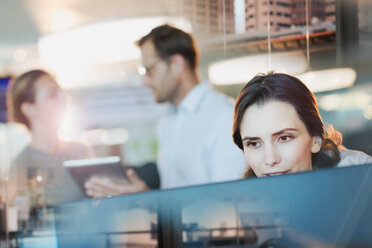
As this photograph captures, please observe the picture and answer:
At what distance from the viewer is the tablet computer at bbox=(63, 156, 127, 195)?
11.2 feet

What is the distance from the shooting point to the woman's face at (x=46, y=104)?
4156mm

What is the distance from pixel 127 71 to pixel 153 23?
372 mm

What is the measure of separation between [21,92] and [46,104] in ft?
0.73

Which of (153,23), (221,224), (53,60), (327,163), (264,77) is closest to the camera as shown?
(221,224)

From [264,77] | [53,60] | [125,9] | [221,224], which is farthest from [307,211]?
[53,60]

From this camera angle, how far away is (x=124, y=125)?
12.3 ft

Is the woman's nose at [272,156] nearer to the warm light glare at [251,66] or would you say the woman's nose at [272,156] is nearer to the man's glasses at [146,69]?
the warm light glare at [251,66]

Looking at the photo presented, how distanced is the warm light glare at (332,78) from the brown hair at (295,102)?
0.26 metres

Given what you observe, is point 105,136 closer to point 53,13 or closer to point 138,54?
point 138,54

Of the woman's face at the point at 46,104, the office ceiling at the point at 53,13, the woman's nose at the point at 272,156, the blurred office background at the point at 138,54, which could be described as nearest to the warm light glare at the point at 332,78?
the blurred office background at the point at 138,54

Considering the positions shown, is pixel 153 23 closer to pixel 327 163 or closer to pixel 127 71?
pixel 127 71

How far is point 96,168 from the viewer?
140 inches

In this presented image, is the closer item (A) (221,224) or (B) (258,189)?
(B) (258,189)

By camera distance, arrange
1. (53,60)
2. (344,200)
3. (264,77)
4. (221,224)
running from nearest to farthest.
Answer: (344,200)
(221,224)
(264,77)
(53,60)
